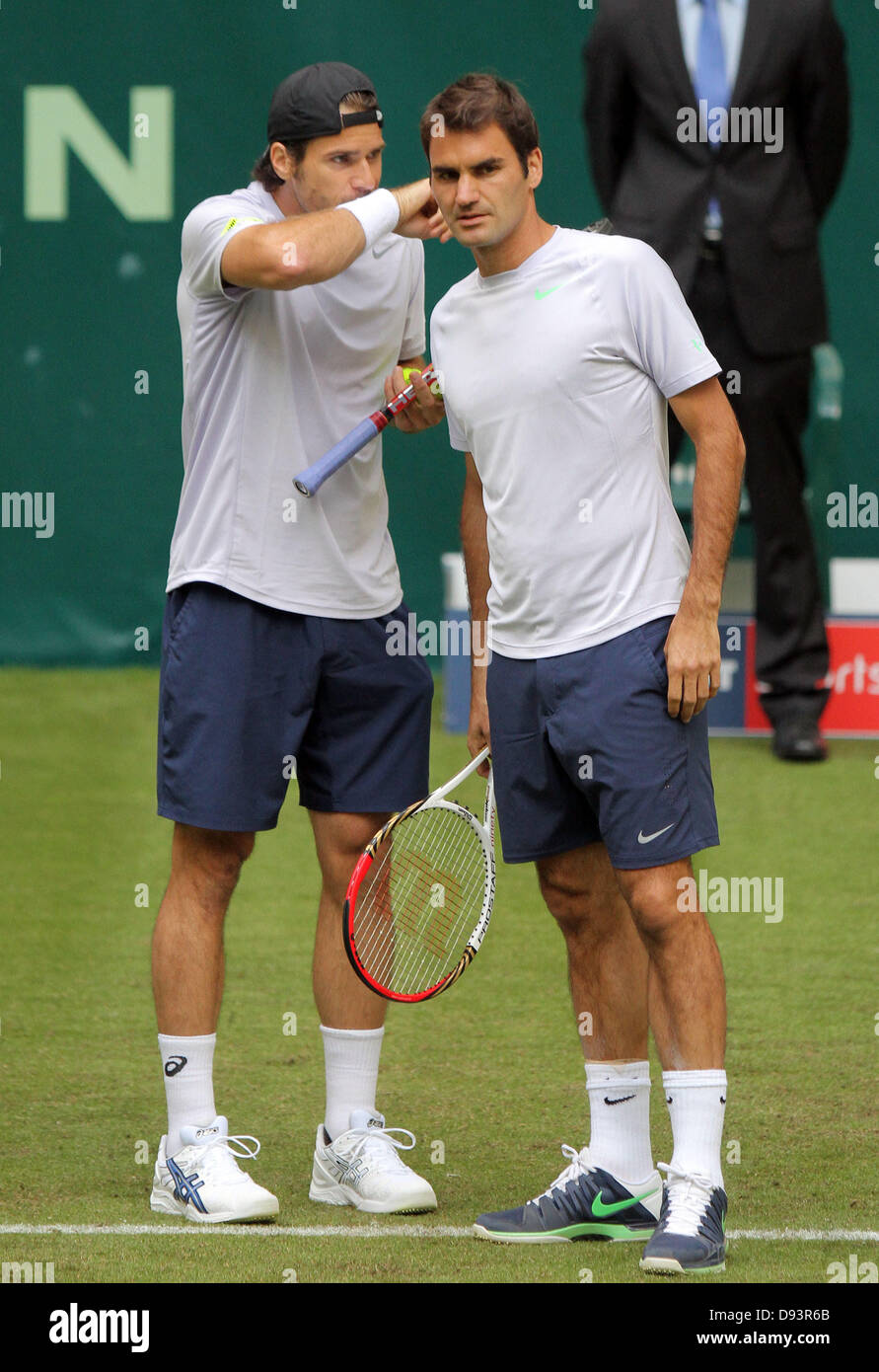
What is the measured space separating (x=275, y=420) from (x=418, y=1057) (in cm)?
138

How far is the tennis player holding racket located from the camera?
2881mm

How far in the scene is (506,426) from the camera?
297 cm

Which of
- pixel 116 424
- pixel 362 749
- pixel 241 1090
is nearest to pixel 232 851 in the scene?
pixel 362 749

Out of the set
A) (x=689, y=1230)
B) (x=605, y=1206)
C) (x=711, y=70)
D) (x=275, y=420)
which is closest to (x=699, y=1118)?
(x=689, y=1230)

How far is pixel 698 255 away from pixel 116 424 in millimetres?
2580

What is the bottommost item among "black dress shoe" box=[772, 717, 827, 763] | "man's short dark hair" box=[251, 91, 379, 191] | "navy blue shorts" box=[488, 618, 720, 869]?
"navy blue shorts" box=[488, 618, 720, 869]

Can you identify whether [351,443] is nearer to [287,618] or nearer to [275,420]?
[275,420]

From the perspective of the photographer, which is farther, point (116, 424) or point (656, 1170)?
point (116, 424)

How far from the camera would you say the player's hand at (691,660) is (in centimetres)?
288

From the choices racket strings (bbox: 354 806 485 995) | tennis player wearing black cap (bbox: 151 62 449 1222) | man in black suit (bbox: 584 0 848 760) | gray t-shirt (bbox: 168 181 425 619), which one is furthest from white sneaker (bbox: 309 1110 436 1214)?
man in black suit (bbox: 584 0 848 760)

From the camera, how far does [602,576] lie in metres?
2.95

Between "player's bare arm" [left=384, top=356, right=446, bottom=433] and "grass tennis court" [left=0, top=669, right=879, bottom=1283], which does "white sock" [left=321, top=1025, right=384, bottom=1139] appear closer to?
"grass tennis court" [left=0, top=669, right=879, bottom=1283]
